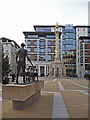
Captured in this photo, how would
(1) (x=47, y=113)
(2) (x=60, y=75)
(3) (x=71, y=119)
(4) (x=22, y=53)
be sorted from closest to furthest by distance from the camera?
(3) (x=71, y=119) < (1) (x=47, y=113) < (4) (x=22, y=53) < (2) (x=60, y=75)

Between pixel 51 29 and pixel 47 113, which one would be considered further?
pixel 51 29

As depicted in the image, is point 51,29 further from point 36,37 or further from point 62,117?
point 62,117

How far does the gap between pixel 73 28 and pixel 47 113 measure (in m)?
105

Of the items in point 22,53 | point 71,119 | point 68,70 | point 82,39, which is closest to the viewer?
point 71,119

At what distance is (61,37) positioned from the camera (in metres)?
107

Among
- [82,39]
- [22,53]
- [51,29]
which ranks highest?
[51,29]

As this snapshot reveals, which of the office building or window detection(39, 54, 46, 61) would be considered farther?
window detection(39, 54, 46, 61)

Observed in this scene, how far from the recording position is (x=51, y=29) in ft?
345

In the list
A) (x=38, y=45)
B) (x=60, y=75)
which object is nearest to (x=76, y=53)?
(x=38, y=45)

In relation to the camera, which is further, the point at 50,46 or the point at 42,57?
the point at 50,46

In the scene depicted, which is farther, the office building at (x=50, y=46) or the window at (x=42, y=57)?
the window at (x=42, y=57)

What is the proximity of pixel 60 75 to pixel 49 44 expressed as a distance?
3835cm

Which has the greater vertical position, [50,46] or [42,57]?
[50,46]

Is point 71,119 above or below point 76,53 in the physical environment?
below
